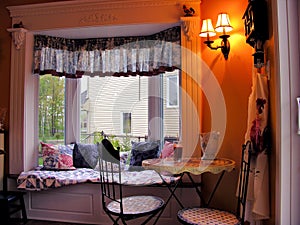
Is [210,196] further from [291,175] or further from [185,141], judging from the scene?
[291,175]

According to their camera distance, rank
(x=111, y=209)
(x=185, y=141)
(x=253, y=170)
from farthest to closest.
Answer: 1. (x=185, y=141)
2. (x=111, y=209)
3. (x=253, y=170)

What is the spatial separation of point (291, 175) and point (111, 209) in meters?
1.41

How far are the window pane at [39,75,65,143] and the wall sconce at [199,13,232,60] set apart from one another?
7.23ft

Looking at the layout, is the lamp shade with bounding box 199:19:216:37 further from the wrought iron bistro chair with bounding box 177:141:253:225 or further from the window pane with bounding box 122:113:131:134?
the window pane with bounding box 122:113:131:134

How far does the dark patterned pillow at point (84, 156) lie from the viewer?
11.9 ft

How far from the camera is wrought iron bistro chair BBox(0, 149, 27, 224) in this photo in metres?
2.83

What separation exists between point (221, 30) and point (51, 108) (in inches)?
101

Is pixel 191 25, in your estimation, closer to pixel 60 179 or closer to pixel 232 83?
pixel 232 83

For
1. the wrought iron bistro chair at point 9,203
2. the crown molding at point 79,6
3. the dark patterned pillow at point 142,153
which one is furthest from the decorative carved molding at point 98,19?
the wrought iron bistro chair at point 9,203

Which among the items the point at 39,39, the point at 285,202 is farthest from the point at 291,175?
the point at 39,39

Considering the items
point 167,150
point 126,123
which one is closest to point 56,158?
point 126,123

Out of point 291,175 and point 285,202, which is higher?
point 291,175

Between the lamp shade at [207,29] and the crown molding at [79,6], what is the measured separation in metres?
0.35

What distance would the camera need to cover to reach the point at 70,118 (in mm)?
3904
